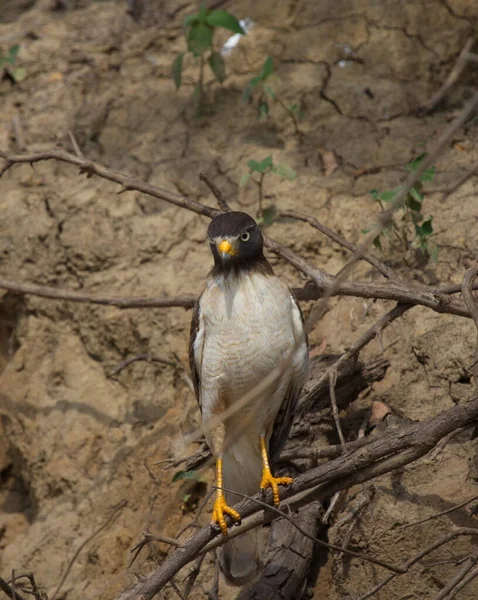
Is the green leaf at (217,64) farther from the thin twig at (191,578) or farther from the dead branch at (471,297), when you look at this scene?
the thin twig at (191,578)

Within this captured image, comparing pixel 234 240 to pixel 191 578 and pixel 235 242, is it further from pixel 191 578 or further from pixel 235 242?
pixel 191 578

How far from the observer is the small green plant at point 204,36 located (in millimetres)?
5699

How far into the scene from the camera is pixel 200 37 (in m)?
5.80

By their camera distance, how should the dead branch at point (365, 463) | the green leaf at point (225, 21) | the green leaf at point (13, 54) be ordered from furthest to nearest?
the green leaf at point (13, 54), the green leaf at point (225, 21), the dead branch at point (365, 463)

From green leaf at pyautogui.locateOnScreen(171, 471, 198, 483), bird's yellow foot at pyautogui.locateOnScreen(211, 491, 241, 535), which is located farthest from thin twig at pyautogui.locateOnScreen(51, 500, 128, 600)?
bird's yellow foot at pyautogui.locateOnScreen(211, 491, 241, 535)

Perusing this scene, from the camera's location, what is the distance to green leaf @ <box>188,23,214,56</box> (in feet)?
19.0

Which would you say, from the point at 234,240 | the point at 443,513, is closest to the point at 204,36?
the point at 234,240

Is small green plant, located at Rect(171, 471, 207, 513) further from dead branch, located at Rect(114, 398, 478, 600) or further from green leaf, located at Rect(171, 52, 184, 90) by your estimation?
green leaf, located at Rect(171, 52, 184, 90)

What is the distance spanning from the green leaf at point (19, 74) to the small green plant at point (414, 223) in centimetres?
361

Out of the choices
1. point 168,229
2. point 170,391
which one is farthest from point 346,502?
point 168,229

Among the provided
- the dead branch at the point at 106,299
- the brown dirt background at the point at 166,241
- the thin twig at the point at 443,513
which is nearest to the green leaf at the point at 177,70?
the brown dirt background at the point at 166,241

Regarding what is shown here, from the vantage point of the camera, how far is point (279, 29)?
6.50m

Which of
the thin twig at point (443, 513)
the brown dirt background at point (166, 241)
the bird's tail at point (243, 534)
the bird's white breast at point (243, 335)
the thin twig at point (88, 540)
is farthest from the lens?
the thin twig at point (88, 540)

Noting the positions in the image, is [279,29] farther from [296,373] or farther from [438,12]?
[296,373]
